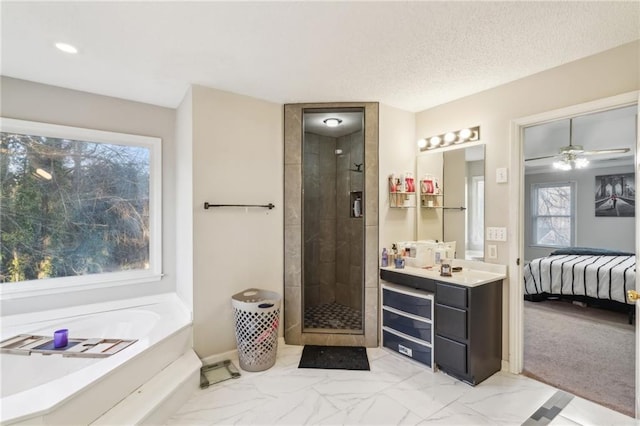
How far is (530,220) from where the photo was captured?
21.0 feet

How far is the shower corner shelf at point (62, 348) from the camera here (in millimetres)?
2033

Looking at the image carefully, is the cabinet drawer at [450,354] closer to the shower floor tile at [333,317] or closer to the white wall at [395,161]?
the shower floor tile at [333,317]

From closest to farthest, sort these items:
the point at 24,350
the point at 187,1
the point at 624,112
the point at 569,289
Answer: the point at 187,1, the point at 24,350, the point at 624,112, the point at 569,289

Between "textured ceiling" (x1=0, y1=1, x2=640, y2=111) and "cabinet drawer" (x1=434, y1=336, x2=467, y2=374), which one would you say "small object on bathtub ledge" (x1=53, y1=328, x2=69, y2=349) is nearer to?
"textured ceiling" (x1=0, y1=1, x2=640, y2=111)

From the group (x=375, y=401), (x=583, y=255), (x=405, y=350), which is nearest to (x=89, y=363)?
(x=375, y=401)

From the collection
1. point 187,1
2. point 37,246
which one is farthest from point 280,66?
point 37,246

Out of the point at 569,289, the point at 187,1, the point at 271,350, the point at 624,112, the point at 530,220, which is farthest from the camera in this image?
the point at 530,220

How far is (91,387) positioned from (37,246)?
165 centimetres

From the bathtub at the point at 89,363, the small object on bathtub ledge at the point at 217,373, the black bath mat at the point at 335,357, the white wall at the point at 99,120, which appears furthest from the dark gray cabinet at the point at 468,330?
the white wall at the point at 99,120

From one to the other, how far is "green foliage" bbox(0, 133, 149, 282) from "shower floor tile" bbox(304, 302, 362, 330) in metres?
1.94

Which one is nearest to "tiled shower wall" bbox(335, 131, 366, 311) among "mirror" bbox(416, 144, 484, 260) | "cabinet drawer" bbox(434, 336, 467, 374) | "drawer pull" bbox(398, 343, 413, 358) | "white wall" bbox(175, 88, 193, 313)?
"mirror" bbox(416, 144, 484, 260)

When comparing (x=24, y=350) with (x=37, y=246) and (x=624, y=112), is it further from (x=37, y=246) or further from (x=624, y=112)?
(x=624, y=112)

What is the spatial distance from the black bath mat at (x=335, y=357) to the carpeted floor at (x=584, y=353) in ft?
4.51

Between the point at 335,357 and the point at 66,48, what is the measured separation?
3141 millimetres
